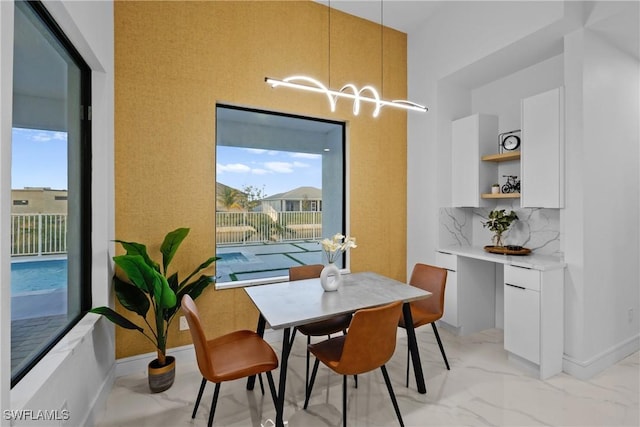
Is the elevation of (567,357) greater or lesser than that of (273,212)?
lesser

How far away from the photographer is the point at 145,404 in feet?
6.76

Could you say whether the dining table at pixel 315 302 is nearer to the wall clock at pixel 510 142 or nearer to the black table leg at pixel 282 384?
the black table leg at pixel 282 384

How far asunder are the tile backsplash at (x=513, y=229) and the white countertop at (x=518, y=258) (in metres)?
0.12

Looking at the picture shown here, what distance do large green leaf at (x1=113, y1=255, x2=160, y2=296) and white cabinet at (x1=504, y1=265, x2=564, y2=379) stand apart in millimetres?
2862

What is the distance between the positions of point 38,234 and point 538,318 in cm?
340

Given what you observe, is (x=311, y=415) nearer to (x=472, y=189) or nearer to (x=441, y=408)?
(x=441, y=408)

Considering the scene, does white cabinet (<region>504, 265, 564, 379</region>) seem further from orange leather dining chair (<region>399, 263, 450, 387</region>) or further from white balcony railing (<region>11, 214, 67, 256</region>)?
white balcony railing (<region>11, 214, 67, 256</region>)

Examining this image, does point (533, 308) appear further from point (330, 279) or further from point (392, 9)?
point (392, 9)

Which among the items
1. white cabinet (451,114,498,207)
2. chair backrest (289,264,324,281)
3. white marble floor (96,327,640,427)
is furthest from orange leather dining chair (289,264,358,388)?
white cabinet (451,114,498,207)

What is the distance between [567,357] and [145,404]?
3.30 metres

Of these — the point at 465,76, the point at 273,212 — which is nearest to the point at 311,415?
the point at 273,212

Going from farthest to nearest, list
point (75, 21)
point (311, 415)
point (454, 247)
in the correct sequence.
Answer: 1. point (454, 247)
2. point (311, 415)
3. point (75, 21)

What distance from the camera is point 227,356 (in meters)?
1.82

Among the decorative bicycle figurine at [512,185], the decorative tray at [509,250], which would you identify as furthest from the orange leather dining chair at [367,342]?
the decorative bicycle figurine at [512,185]
